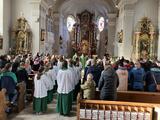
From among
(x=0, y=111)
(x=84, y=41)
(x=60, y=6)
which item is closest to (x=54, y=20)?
(x=60, y=6)

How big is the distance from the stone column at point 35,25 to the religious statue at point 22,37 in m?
0.35

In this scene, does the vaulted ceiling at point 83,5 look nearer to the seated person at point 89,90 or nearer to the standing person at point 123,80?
the standing person at point 123,80

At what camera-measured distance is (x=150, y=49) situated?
20.1 m

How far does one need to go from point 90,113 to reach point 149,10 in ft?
50.3

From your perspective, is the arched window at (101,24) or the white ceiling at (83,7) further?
the arched window at (101,24)

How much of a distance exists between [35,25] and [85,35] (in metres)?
15.9

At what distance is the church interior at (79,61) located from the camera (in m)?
7.55

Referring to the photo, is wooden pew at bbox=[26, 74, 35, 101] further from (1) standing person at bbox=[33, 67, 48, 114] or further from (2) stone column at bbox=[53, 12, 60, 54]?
(2) stone column at bbox=[53, 12, 60, 54]

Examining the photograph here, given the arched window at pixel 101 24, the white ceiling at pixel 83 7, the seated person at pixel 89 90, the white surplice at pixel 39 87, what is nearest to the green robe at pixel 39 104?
the white surplice at pixel 39 87

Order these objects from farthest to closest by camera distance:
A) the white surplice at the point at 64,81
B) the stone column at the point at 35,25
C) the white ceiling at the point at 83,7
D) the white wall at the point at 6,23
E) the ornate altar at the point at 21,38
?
1. the white ceiling at the point at 83,7
2. the stone column at the point at 35,25
3. the ornate altar at the point at 21,38
4. the white wall at the point at 6,23
5. the white surplice at the point at 64,81

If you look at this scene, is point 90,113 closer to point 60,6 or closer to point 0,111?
point 0,111

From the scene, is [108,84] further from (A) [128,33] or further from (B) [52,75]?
(A) [128,33]

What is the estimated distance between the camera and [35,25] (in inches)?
807

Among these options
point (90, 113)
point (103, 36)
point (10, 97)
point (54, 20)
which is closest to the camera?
point (90, 113)
